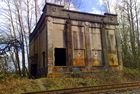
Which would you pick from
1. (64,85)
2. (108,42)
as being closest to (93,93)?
(64,85)

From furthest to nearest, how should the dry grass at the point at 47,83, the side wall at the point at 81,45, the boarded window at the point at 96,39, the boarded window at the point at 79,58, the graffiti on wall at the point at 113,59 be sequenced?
the graffiti on wall at the point at 113,59 < the boarded window at the point at 96,39 < the boarded window at the point at 79,58 < the side wall at the point at 81,45 < the dry grass at the point at 47,83

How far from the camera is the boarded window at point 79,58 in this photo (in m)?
14.2

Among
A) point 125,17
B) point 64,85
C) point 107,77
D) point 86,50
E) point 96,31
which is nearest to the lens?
point 64,85

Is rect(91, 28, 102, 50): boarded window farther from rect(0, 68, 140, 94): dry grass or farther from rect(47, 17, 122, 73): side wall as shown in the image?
rect(0, 68, 140, 94): dry grass

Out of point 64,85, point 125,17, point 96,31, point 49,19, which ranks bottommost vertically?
point 64,85

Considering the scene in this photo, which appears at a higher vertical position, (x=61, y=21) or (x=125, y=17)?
(x=125, y=17)

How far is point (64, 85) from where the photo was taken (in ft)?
35.1

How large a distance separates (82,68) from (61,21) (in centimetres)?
568

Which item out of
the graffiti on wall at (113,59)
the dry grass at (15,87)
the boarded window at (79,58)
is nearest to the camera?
the dry grass at (15,87)

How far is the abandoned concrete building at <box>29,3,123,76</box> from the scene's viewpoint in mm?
13692

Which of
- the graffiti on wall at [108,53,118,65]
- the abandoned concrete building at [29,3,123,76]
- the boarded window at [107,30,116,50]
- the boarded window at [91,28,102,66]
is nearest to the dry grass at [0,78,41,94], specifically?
the abandoned concrete building at [29,3,123,76]

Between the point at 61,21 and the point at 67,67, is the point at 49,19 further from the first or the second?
the point at 67,67

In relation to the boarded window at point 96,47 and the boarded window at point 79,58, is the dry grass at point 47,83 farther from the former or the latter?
the boarded window at point 79,58

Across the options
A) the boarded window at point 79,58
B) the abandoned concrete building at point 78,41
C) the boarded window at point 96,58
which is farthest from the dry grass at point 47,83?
the boarded window at point 79,58
